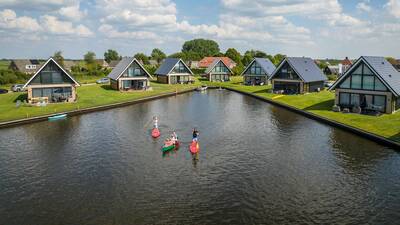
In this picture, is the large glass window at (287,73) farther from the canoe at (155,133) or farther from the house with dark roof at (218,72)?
the canoe at (155,133)

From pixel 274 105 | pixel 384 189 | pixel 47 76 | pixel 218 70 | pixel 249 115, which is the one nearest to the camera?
pixel 384 189

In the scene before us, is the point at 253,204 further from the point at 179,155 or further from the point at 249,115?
the point at 249,115

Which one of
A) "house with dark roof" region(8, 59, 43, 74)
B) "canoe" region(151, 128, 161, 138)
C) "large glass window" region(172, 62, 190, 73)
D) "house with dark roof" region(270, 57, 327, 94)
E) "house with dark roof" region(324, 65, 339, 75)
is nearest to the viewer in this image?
"canoe" region(151, 128, 161, 138)

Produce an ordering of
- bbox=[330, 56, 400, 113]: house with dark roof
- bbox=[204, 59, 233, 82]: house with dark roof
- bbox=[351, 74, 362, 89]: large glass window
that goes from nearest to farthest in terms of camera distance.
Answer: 1. bbox=[330, 56, 400, 113]: house with dark roof
2. bbox=[351, 74, 362, 89]: large glass window
3. bbox=[204, 59, 233, 82]: house with dark roof

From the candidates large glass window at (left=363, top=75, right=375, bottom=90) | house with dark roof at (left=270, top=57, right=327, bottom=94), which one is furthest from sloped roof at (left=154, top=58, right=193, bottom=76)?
large glass window at (left=363, top=75, right=375, bottom=90)

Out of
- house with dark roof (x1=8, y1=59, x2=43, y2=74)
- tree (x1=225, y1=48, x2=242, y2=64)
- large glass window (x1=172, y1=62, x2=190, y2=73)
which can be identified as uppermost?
tree (x1=225, y1=48, x2=242, y2=64)

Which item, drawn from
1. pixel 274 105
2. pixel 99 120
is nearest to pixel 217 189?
pixel 99 120

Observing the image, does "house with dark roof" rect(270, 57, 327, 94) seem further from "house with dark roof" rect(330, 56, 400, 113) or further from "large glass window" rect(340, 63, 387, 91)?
"large glass window" rect(340, 63, 387, 91)
